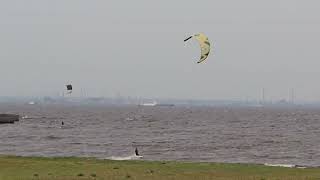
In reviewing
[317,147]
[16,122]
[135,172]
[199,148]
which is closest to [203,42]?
[135,172]

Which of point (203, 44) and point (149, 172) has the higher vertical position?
point (203, 44)

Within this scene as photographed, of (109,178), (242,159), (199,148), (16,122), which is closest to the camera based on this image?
(109,178)

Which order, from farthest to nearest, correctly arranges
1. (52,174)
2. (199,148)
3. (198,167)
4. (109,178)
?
(199,148) < (198,167) < (52,174) < (109,178)

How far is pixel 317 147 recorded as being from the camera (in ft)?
281

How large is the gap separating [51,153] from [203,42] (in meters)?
40.3

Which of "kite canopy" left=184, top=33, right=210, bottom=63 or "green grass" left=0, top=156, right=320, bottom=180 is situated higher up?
"kite canopy" left=184, top=33, right=210, bottom=63

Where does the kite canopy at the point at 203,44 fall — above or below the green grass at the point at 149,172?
above

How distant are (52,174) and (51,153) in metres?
39.2

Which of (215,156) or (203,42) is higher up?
(203,42)

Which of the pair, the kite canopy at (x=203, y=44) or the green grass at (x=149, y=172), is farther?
the kite canopy at (x=203, y=44)

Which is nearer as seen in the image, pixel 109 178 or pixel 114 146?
pixel 109 178

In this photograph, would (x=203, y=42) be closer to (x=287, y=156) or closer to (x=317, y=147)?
(x=287, y=156)

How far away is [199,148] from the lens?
3199 inches

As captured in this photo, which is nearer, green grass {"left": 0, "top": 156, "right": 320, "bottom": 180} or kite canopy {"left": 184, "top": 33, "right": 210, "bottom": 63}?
green grass {"left": 0, "top": 156, "right": 320, "bottom": 180}
